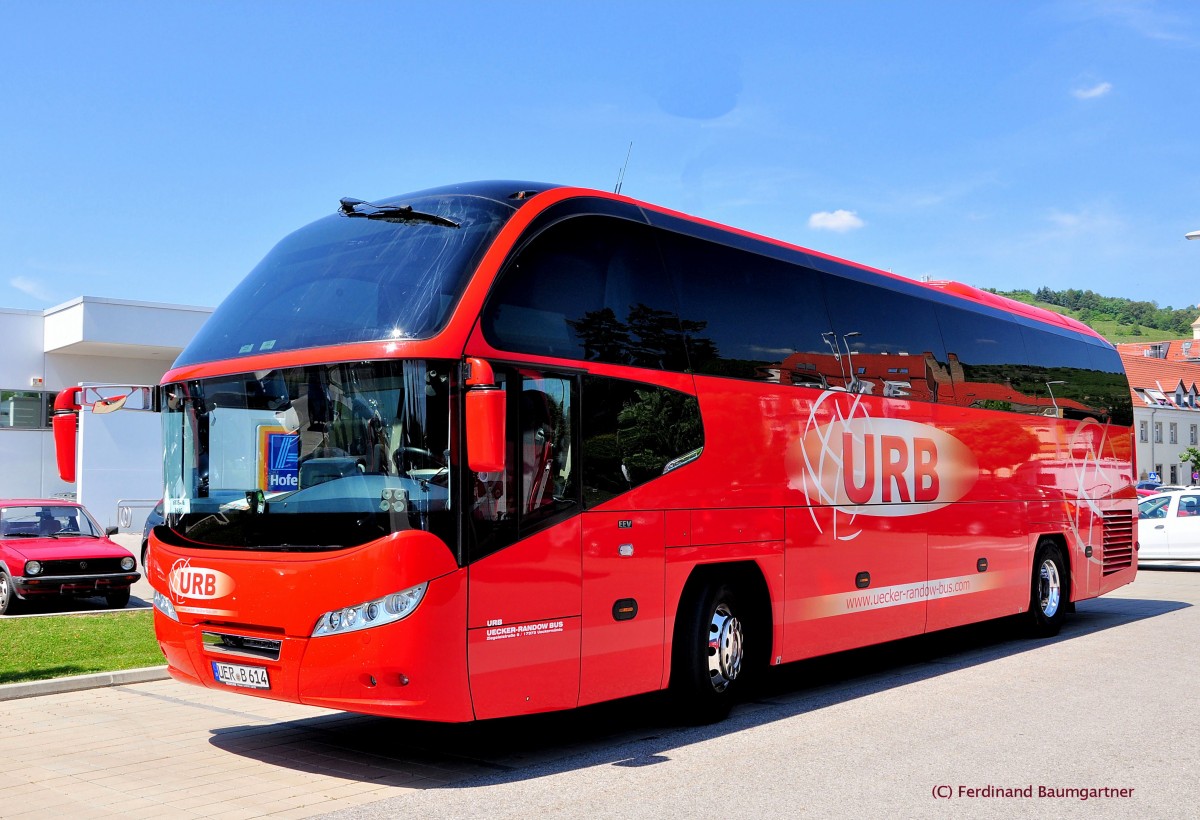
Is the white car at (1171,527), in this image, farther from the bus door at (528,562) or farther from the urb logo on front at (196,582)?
the urb logo on front at (196,582)

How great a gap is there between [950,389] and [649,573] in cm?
559

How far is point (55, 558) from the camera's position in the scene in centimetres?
1580

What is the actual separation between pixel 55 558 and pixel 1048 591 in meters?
13.2

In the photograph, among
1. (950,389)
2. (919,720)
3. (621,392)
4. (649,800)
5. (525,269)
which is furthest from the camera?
(950,389)

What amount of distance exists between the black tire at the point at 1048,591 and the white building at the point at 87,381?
24777 mm

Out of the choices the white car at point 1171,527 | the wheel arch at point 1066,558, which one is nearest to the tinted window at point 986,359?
the wheel arch at point 1066,558

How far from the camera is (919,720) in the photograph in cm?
852

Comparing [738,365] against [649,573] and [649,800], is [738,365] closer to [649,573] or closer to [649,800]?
[649,573]

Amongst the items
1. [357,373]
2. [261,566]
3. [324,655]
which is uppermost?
[357,373]

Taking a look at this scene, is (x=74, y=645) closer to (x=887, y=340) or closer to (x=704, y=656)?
(x=704, y=656)

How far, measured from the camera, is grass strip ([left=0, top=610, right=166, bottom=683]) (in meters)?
10.3

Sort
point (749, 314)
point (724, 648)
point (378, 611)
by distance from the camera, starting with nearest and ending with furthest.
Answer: point (378, 611) → point (724, 648) → point (749, 314)

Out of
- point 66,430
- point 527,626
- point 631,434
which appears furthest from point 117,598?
point 527,626

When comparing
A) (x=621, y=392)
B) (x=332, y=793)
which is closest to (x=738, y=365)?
(x=621, y=392)
